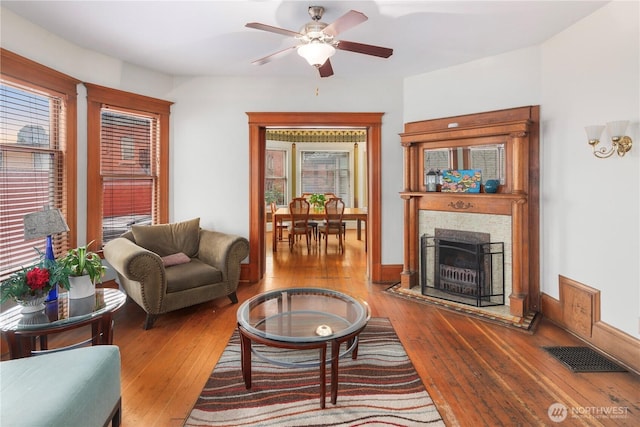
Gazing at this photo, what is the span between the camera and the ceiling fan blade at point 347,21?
1.86 metres

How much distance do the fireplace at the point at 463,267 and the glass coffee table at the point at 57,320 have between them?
3049 mm

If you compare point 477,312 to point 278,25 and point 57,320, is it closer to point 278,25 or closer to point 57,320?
point 278,25

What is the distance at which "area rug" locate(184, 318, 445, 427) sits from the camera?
68.3 inches

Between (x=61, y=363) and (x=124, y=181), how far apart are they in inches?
108

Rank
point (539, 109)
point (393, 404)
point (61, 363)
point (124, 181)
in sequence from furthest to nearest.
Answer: point (124, 181) < point (539, 109) < point (393, 404) < point (61, 363)

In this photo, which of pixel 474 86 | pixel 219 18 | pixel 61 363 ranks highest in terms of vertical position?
pixel 219 18

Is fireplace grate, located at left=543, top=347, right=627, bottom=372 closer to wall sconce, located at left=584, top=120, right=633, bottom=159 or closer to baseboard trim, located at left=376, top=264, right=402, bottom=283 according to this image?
wall sconce, located at left=584, top=120, right=633, bottom=159

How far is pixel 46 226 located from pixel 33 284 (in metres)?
0.43

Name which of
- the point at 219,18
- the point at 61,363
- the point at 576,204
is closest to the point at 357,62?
the point at 219,18

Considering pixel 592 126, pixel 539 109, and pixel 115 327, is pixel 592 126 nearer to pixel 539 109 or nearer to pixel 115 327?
pixel 539 109

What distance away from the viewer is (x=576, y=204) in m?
2.77

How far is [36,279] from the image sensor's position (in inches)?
71.0

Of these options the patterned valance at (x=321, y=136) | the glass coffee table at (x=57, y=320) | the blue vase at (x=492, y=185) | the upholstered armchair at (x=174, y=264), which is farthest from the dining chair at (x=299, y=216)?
the glass coffee table at (x=57, y=320)

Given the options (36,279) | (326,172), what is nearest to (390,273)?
(36,279)
